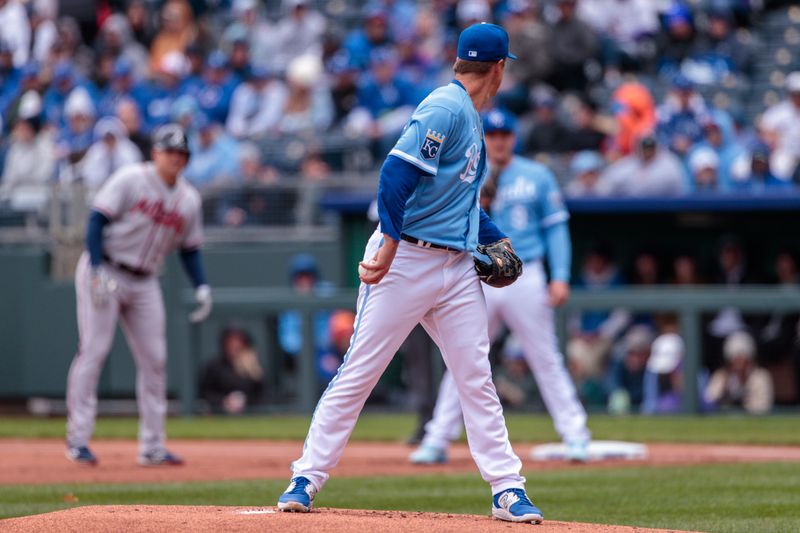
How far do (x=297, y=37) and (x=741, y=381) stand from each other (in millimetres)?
8399

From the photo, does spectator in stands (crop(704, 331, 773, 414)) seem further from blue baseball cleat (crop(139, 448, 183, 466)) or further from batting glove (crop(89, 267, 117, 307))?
batting glove (crop(89, 267, 117, 307))

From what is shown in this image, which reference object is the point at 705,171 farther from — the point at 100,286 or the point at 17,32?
the point at 17,32

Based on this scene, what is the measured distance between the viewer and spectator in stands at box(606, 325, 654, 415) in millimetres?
12383

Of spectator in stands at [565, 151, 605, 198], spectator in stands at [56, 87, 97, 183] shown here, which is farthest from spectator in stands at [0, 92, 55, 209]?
spectator in stands at [565, 151, 605, 198]

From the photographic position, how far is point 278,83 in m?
16.9

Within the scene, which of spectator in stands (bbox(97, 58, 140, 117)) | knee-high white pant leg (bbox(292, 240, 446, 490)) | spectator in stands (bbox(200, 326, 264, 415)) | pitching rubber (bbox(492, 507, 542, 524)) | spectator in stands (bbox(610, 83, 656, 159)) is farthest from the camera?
spectator in stands (bbox(97, 58, 140, 117))

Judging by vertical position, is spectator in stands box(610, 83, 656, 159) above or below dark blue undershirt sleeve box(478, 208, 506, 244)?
above

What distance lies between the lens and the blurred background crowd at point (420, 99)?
12.6 m

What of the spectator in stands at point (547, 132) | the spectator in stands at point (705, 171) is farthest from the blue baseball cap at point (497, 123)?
the spectator in stands at point (547, 132)

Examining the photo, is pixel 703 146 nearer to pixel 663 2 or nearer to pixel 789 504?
pixel 663 2

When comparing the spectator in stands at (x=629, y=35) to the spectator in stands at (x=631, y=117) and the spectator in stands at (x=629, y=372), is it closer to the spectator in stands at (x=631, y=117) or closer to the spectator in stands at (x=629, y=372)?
the spectator in stands at (x=631, y=117)

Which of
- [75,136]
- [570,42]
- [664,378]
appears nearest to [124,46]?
[75,136]

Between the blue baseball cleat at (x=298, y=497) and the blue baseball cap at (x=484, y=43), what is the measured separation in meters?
1.79

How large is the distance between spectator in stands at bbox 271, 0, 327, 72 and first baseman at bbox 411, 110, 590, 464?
31.6 feet
